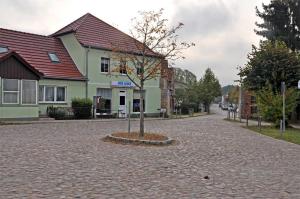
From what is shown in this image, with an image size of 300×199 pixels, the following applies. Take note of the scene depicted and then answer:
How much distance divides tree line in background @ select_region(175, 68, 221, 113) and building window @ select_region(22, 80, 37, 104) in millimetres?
42541

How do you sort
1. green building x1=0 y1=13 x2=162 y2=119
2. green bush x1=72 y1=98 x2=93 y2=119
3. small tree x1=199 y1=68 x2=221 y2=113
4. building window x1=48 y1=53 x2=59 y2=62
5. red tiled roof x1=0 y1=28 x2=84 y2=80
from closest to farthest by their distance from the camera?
green building x1=0 y1=13 x2=162 y2=119
green bush x1=72 y1=98 x2=93 y2=119
red tiled roof x1=0 y1=28 x2=84 y2=80
building window x1=48 y1=53 x2=59 y2=62
small tree x1=199 y1=68 x2=221 y2=113

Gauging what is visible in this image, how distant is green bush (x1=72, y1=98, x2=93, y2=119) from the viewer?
34.0 metres

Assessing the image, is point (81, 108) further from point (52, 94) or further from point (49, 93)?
point (49, 93)

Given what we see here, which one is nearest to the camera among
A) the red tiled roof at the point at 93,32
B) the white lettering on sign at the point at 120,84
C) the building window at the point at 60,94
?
the building window at the point at 60,94

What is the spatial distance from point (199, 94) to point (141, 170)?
6958 cm

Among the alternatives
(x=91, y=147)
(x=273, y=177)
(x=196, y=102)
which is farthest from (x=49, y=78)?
(x=196, y=102)

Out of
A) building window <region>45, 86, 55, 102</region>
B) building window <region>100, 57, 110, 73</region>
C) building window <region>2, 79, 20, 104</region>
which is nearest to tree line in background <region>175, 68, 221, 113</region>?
building window <region>100, 57, 110, 73</region>

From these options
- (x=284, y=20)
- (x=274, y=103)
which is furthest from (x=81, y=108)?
(x=284, y=20)

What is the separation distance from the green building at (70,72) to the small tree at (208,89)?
1439 inches

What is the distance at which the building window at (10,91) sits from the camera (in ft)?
92.8

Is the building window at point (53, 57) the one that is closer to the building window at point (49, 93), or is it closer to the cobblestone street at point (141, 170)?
the building window at point (49, 93)

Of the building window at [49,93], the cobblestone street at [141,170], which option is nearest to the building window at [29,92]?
the building window at [49,93]

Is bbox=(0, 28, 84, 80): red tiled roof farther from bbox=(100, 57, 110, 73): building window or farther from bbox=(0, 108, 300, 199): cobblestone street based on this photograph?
bbox=(0, 108, 300, 199): cobblestone street

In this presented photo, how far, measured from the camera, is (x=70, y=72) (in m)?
36.5
